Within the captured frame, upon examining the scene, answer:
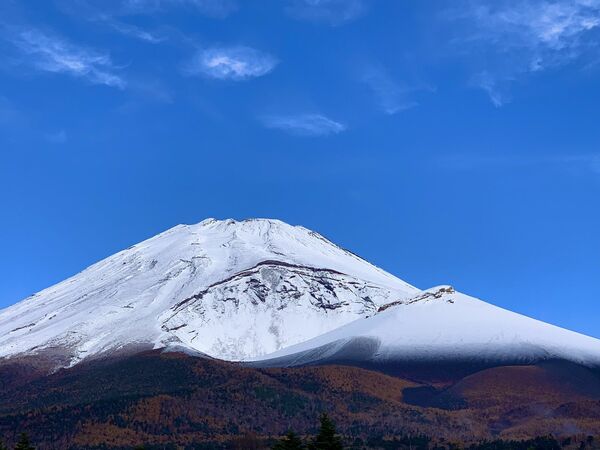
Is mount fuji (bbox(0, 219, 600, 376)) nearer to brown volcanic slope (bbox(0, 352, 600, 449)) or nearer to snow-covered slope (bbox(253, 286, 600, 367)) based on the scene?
snow-covered slope (bbox(253, 286, 600, 367))

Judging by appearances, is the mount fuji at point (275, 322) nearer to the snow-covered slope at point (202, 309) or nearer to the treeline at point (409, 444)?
the snow-covered slope at point (202, 309)

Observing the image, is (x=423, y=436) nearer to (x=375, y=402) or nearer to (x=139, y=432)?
(x=375, y=402)

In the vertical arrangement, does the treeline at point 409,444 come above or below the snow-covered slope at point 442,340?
below

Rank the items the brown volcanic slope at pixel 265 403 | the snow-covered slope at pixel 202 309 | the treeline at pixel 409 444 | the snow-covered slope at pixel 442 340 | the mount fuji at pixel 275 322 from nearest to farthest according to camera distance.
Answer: the treeline at pixel 409 444, the brown volcanic slope at pixel 265 403, the snow-covered slope at pixel 442 340, the mount fuji at pixel 275 322, the snow-covered slope at pixel 202 309

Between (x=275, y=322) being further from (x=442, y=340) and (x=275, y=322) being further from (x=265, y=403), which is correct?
(x=265, y=403)

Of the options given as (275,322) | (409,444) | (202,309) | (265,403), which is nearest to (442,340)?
(275,322)

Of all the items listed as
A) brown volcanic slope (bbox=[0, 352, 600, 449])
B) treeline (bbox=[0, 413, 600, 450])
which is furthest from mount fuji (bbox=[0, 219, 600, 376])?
treeline (bbox=[0, 413, 600, 450])

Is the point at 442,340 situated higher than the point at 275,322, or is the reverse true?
the point at 275,322

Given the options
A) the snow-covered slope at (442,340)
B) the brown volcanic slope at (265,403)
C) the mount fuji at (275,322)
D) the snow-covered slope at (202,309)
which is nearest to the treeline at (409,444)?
the brown volcanic slope at (265,403)
